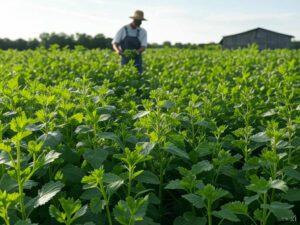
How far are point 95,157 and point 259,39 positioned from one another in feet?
153

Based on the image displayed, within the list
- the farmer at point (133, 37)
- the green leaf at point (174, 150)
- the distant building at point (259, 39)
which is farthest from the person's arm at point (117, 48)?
the distant building at point (259, 39)

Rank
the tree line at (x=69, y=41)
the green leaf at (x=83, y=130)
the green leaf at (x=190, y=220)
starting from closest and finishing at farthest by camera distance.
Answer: the green leaf at (x=190, y=220), the green leaf at (x=83, y=130), the tree line at (x=69, y=41)

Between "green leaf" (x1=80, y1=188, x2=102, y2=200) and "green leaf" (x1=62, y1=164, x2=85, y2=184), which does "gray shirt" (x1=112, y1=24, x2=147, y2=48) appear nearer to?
"green leaf" (x1=62, y1=164, x2=85, y2=184)

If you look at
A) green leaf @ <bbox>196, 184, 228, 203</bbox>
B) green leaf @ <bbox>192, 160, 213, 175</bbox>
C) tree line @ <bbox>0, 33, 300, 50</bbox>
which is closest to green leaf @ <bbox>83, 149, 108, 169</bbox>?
green leaf @ <bbox>192, 160, 213, 175</bbox>

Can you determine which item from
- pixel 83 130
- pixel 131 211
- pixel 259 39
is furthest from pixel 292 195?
pixel 259 39

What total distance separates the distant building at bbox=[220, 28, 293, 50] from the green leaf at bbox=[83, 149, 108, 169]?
146 ft

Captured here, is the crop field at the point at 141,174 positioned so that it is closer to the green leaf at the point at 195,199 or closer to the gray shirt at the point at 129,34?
the green leaf at the point at 195,199

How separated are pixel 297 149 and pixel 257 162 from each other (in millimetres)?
348

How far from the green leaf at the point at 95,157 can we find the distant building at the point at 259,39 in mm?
44609

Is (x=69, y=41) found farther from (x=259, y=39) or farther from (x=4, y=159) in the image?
(x=4, y=159)

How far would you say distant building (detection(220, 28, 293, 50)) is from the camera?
45.6 m

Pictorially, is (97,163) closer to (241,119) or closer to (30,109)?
(30,109)

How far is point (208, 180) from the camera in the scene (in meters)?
2.28

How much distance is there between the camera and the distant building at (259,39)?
45.6 metres
